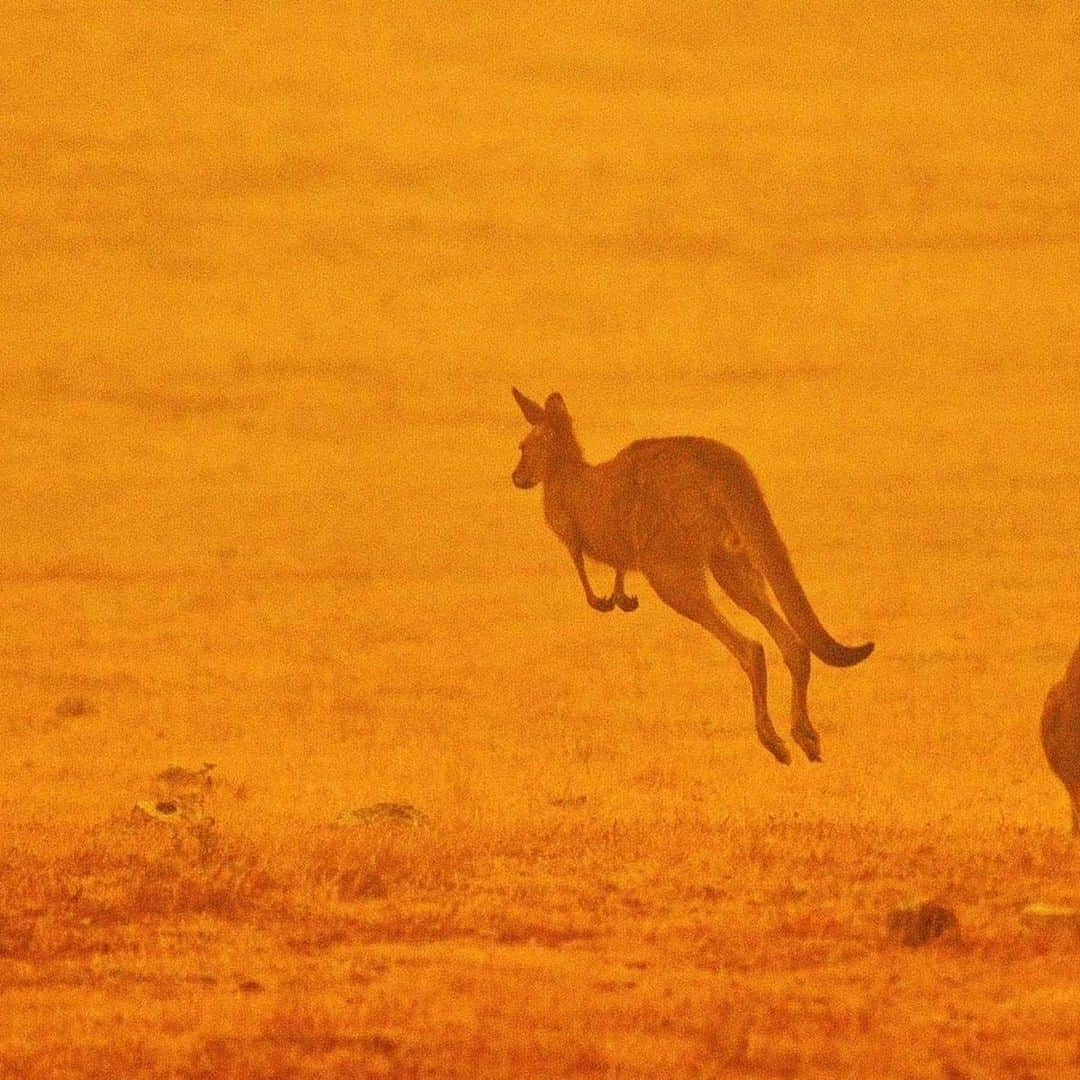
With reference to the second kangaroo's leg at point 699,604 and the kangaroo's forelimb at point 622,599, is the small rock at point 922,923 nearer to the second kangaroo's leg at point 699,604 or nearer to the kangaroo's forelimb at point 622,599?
the second kangaroo's leg at point 699,604

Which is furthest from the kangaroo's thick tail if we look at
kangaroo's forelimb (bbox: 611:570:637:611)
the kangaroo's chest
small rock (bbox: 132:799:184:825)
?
small rock (bbox: 132:799:184:825)

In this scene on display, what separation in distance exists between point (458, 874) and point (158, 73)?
129 feet

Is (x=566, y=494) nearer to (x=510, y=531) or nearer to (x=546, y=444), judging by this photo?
(x=546, y=444)

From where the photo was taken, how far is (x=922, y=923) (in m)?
8.20

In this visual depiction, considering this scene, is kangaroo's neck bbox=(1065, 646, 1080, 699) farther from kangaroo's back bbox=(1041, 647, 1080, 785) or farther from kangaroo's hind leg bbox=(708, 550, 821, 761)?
kangaroo's hind leg bbox=(708, 550, 821, 761)

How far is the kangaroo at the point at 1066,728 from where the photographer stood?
9938 mm

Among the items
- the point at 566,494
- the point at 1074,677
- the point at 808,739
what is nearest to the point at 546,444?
the point at 566,494

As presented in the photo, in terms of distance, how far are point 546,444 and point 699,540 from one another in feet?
4.18

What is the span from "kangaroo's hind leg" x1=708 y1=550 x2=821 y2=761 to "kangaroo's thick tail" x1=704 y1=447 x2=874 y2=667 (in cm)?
9

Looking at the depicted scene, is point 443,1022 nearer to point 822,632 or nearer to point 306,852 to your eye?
point 306,852

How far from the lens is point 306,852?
32.1 feet

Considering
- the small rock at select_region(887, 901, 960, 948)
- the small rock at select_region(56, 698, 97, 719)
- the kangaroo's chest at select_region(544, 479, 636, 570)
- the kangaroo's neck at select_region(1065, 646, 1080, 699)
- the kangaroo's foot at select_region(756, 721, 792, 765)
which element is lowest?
the small rock at select_region(887, 901, 960, 948)

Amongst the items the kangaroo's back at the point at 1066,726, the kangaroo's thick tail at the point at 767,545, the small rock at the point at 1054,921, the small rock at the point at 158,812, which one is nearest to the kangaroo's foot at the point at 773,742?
the kangaroo's thick tail at the point at 767,545

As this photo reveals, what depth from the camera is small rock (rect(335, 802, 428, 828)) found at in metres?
11.0
